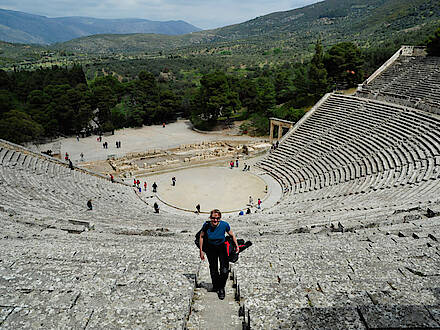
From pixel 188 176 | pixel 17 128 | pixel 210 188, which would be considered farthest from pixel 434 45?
pixel 17 128

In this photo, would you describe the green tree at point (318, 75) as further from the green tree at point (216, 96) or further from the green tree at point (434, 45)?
the green tree at point (216, 96)

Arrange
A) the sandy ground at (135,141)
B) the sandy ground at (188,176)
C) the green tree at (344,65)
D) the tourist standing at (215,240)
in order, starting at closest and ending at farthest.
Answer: the tourist standing at (215,240)
the sandy ground at (188,176)
the sandy ground at (135,141)
the green tree at (344,65)

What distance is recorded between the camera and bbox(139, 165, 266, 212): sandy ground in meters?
19.6

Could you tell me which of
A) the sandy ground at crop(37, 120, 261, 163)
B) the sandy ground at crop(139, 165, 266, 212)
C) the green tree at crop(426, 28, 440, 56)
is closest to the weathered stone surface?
the sandy ground at crop(139, 165, 266, 212)

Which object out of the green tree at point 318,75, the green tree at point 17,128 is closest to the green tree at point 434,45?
the green tree at point 318,75

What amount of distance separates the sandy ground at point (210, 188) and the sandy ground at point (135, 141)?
1009 centimetres

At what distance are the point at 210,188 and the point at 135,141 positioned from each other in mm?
19082

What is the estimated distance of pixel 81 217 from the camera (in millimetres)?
12742

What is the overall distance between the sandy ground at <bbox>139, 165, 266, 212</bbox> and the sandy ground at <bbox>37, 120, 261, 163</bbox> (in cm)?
1009

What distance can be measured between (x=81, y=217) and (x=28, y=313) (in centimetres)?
844

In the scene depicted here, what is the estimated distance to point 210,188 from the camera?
21.9 m

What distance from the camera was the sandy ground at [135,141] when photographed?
33062mm

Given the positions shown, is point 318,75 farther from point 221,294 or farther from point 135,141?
point 221,294

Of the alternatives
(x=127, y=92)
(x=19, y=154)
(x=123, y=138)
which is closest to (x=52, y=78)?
(x=127, y=92)
